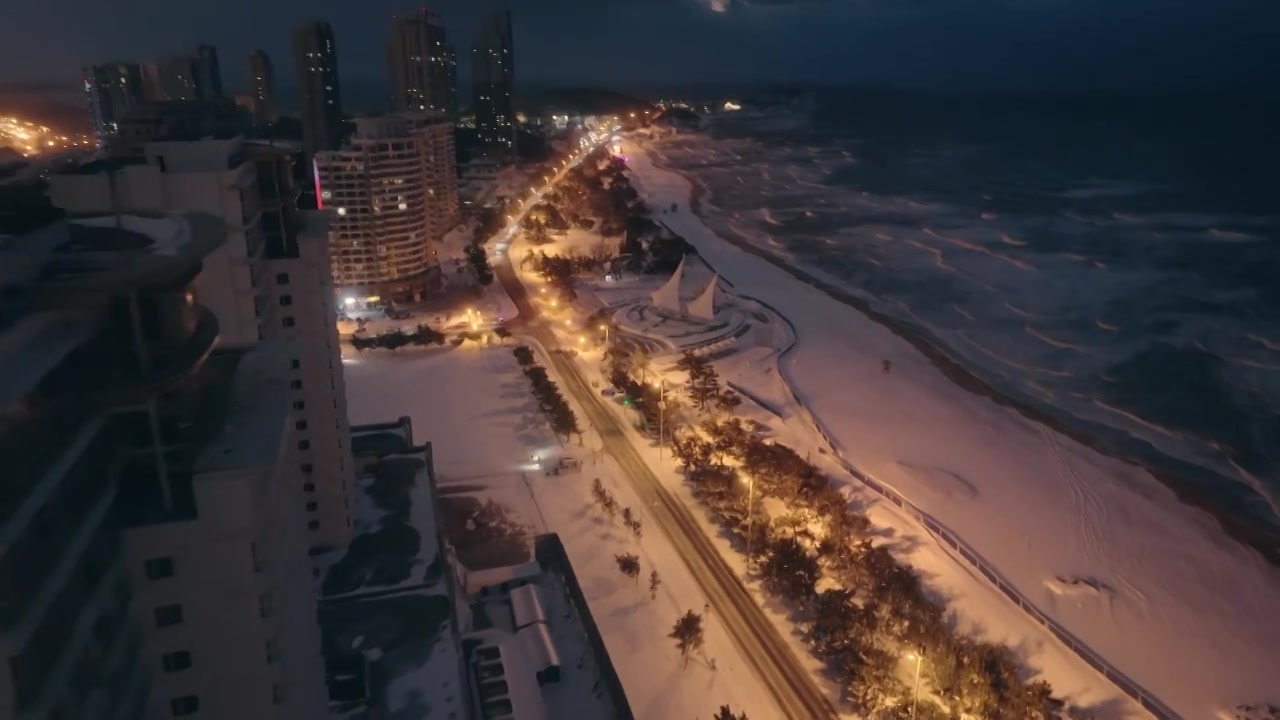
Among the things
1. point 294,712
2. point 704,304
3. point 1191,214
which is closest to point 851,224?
point 1191,214

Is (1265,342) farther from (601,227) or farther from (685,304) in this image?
(601,227)

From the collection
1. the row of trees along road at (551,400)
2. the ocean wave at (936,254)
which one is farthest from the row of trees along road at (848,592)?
the ocean wave at (936,254)

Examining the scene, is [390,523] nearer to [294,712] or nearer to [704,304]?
[294,712]

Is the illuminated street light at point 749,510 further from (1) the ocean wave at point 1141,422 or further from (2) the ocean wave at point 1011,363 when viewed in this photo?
(2) the ocean wave at point 1011,363

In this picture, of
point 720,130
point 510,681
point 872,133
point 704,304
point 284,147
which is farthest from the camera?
point 720,130

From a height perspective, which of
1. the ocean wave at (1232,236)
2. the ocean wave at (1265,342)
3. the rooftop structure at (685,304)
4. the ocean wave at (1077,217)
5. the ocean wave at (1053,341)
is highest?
the rooftop structure at (685,304)

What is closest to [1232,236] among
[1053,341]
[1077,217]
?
[1077,217]

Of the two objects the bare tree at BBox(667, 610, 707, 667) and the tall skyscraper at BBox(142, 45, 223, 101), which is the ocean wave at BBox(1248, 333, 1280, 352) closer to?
the bare tree at BBox(667, 610, 707, 667)
